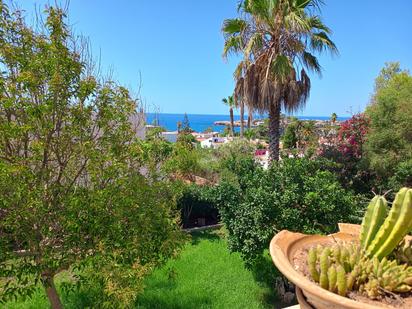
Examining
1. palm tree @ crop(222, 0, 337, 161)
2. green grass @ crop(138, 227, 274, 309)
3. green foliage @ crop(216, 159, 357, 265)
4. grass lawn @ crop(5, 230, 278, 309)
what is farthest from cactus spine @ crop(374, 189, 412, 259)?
palm tree @ crop(222, 0, 337, 161)

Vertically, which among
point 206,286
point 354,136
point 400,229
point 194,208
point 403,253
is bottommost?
point 206,286

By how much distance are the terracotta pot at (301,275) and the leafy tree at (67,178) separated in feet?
4.57

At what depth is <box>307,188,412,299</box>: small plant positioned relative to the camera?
1.55 m

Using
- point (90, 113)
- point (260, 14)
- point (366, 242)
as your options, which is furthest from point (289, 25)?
point (366, 242)

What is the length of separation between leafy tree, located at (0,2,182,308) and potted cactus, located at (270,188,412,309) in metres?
1.61

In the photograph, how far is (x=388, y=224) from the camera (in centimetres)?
168

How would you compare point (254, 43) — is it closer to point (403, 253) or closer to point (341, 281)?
point (403, 253)

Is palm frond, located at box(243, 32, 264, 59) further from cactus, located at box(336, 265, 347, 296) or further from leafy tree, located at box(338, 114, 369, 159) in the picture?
cactus, located at box(336, 265, 347, 296)

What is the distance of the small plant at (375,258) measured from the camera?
5.10 feet

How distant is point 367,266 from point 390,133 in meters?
7.66

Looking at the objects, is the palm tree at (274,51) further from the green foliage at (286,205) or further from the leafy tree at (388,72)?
the leafy tree at (388,72)

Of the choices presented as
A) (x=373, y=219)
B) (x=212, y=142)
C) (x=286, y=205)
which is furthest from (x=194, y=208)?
(x=212, y=142)

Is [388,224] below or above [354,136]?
below

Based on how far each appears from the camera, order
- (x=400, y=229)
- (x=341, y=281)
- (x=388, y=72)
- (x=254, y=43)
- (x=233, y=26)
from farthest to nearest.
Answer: (x=388, y=72) → (x=233, y=26) → (x=254, y=43) → (x=400, y=229) → (x=341, y=281)
